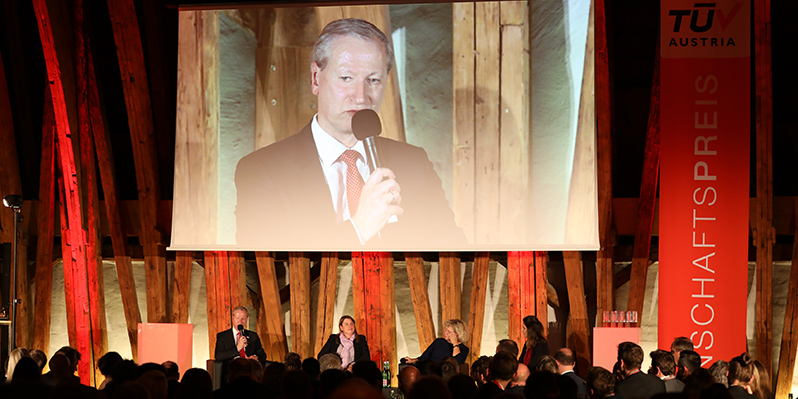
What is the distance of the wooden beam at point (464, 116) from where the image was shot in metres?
7.93

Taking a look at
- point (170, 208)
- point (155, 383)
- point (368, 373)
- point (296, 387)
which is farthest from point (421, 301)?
point (296, 387)

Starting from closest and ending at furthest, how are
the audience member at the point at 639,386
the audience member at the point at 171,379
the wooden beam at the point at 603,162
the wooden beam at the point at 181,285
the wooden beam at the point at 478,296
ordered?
the audience member at the point at 171,379, the audience member at the point at 639,386, the wooden beam at the point at 603,162, the wooden beam at the point at 478,296, the wooden beam at the point at 181,285

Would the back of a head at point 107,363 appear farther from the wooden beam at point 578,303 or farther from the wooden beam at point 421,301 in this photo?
the wooden beam at point 578,303

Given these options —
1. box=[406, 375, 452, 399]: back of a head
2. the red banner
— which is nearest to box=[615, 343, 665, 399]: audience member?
box=[406, 375, 452, 399]: back of a head

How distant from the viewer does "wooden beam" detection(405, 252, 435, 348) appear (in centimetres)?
859

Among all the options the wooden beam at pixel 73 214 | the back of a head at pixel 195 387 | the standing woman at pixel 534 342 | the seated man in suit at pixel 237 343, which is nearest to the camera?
the back of a head at pixel 195 387

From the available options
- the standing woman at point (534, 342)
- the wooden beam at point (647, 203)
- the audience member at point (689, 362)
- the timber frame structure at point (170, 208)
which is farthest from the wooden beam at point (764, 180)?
the audience member at point (689, 362)

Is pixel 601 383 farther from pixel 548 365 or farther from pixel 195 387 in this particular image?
pixel 195 387

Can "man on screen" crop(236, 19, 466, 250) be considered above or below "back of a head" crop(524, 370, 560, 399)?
above

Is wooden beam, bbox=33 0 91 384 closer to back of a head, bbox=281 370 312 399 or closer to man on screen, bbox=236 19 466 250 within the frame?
man on screen, bbox=236 19 466 250

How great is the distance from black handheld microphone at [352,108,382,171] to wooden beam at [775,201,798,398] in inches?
159

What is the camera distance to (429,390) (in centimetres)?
259

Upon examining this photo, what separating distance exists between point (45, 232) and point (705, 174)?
6.59 metres

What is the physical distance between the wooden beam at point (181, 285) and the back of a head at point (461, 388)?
572cm
